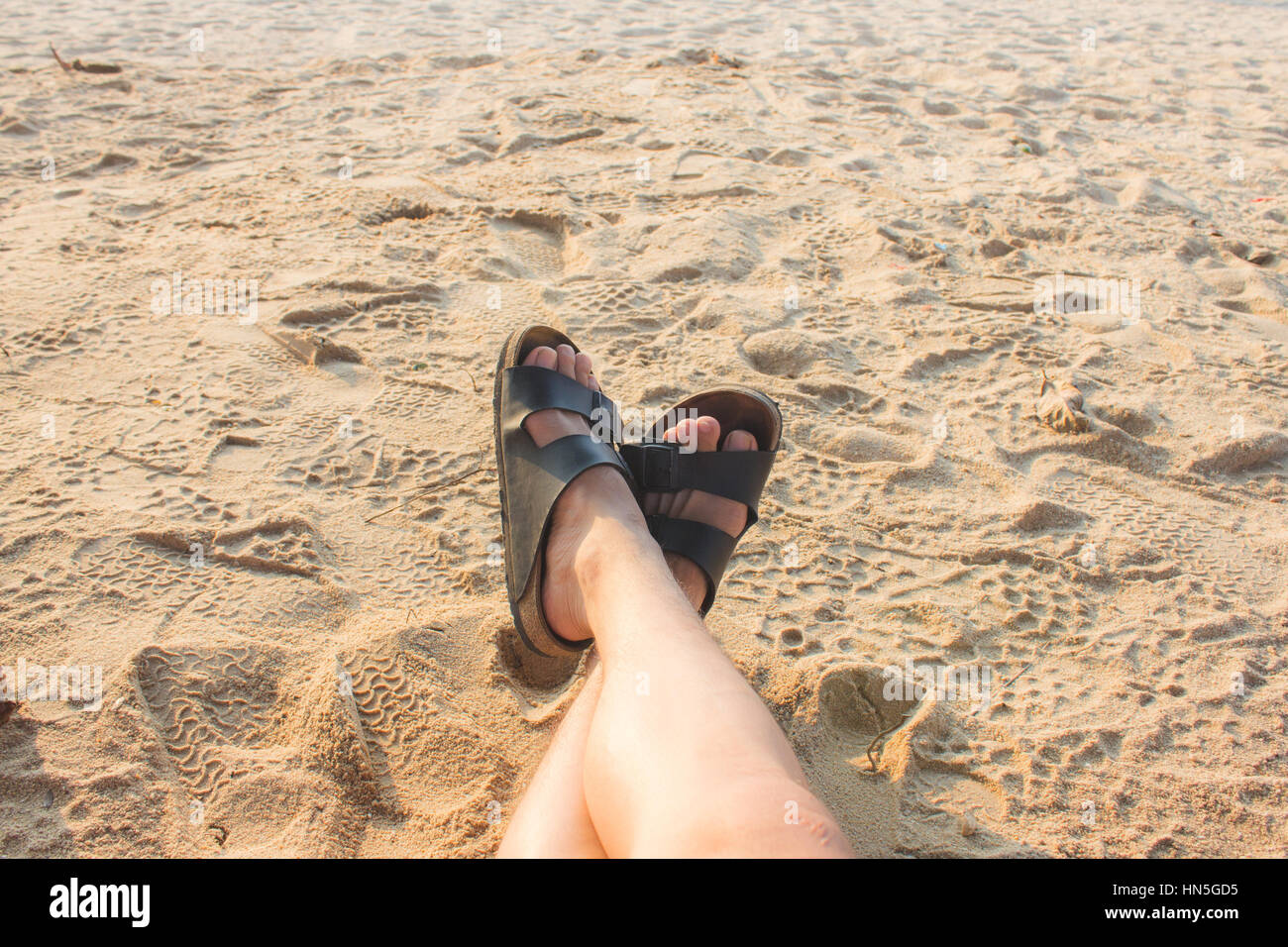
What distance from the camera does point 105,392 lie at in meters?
2.12

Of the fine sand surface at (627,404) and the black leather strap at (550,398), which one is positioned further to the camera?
the black leather strap at (550,398)

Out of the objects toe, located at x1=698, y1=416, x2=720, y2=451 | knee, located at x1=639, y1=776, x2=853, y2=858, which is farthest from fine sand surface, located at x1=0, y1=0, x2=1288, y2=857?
knee, located at x1=639, y1=776, x2=853, y2=858

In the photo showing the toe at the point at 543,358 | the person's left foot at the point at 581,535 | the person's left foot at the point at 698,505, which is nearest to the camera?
the person's left foot at the point at 581,535

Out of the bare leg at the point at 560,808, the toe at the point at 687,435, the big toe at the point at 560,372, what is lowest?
the bare leg at the point at 560,808

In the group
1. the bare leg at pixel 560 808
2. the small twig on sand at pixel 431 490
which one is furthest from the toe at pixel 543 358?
the bare leg at pixel 560 808

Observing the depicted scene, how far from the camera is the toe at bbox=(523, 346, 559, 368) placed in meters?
1.91

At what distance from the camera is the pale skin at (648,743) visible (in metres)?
0.99

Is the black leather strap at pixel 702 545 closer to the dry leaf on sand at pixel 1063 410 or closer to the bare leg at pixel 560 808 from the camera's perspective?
the bare leg at pixel 560 808

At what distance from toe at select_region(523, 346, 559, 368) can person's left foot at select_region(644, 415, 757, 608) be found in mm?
275

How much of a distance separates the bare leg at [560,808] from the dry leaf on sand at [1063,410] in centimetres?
142

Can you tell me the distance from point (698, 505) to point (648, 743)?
0.73 metres

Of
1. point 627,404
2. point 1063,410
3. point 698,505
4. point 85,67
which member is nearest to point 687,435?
point 698,505

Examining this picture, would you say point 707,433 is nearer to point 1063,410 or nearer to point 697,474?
point 697,474
